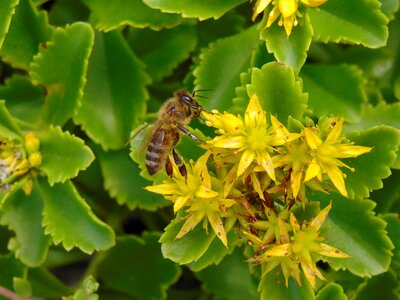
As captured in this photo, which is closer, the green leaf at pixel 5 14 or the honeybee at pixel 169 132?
the honeybee at pixel 169 132

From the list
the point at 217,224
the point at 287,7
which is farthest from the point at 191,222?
the point at 287,7

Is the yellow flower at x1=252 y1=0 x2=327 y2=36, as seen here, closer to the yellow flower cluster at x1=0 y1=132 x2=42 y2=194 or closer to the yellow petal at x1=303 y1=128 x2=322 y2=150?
the yellow petal at x1=303 y1=128 x2=322 y2=150

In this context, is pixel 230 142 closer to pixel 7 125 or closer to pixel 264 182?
pixel 264 182

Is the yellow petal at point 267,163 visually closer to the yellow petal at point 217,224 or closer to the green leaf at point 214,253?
the yellow petal at point 217,224

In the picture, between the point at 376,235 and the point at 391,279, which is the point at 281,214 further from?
the point at 391,279

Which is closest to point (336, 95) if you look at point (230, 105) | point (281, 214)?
point (230, 105)

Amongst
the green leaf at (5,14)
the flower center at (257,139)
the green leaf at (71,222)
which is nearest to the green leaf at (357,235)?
the flower center at (257,139)
